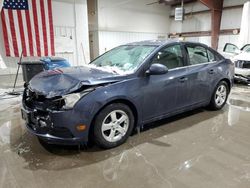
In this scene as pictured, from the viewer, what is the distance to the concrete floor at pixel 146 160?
209 centimetres

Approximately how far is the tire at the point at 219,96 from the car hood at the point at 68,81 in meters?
2.15

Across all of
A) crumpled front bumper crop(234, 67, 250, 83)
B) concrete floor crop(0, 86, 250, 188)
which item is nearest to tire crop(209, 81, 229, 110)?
concrete floor crop(0, 86, 250, 188)

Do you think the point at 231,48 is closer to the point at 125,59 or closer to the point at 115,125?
the point at 125,59

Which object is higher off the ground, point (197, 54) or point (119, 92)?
point (197, 54)

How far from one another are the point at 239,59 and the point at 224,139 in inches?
184

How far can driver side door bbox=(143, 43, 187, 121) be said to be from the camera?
9.52 feet

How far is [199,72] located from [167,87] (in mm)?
782

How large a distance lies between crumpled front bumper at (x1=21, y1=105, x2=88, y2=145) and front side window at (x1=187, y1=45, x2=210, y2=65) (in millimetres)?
2112

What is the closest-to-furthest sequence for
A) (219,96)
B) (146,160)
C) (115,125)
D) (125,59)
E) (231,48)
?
(146,160)
(115,125)
(125,59)
(219,96)
(231,48)

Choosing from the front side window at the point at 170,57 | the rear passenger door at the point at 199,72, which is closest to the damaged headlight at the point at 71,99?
the front side window at the point at 170,57

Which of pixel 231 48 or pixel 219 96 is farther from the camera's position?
pixel 231 48

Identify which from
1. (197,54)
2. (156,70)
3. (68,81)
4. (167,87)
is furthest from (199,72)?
(68,81)

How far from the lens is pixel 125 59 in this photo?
10.5ft

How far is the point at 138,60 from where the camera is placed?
297 cm
